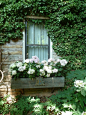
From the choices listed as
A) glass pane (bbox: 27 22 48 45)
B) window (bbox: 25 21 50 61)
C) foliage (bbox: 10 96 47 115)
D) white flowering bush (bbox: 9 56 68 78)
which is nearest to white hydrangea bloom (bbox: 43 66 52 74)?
white flowering bush (bbox: 9 56 68 78)

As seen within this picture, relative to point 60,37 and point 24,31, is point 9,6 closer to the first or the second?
point 24,31

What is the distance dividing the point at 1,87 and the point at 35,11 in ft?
8.31

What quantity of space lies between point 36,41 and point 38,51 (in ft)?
1.12

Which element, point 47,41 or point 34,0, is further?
point 47,41

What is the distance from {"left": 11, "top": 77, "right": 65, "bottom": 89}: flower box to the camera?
2.75m

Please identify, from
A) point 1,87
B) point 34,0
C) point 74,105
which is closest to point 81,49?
point 74,105

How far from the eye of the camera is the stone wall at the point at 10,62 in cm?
311

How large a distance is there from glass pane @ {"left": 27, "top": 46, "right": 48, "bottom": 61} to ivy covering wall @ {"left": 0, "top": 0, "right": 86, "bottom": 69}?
373 millimetres

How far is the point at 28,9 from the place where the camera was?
3.14 m

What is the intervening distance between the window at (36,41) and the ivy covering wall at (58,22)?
0.68 feet

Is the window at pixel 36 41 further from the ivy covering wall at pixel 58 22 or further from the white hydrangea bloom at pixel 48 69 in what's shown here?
the white hydrangea bloom at pixel 48 69

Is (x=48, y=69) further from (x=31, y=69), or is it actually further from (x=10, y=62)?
(x=10, y=62)

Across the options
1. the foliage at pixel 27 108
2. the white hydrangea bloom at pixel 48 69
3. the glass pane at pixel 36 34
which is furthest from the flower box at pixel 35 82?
the glass pane at pixel 36 34

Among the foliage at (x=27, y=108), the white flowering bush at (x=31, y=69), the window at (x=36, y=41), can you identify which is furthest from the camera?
the window at (x=36, y=41)
